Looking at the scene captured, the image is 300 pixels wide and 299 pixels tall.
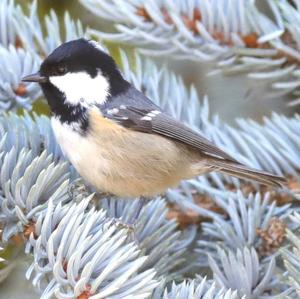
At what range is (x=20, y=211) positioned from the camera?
0.67m

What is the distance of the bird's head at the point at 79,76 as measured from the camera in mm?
991

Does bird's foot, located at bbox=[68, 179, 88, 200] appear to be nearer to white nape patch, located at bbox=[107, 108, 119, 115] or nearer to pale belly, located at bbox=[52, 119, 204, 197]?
pale belly, located at bbox=[52, 119, 204, 197]

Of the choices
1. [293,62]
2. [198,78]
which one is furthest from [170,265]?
[198,78]

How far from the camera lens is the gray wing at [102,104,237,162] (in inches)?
40.4

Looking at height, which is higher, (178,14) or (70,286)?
(178,14)

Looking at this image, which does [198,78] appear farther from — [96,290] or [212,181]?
[96,290]

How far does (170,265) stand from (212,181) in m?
0.24

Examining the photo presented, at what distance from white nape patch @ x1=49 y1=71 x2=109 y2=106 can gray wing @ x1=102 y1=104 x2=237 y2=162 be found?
0.03m

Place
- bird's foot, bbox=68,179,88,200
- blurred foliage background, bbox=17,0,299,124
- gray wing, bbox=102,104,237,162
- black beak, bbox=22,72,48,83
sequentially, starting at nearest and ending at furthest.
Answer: bird's foot, bbox=68,179,88,200
black beak, bbox=22,72,48,83
gray wing, bbox=102,104,237,162
blurred foliage background, bbox=17,0,299,124

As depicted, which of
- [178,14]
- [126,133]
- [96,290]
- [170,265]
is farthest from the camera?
[126,133]

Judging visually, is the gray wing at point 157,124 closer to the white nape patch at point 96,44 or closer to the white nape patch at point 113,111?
the white nape patch at point 113,111

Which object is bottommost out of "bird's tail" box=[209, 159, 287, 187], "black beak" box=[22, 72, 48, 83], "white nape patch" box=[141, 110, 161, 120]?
"bird's tail" box=[209, 159, 287, 187]

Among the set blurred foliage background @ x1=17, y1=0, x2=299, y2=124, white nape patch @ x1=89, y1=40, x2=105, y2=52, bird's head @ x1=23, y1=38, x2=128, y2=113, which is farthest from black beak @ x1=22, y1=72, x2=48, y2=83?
blurred foliage background @ x1=17, y1=0, x2=299, y2=124

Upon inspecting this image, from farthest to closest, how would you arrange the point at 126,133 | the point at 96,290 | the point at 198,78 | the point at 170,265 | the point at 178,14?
the point at 198,78 → the point at 126,133 → the point at 178,14 → the point at 170,265 → the point at 96,290
